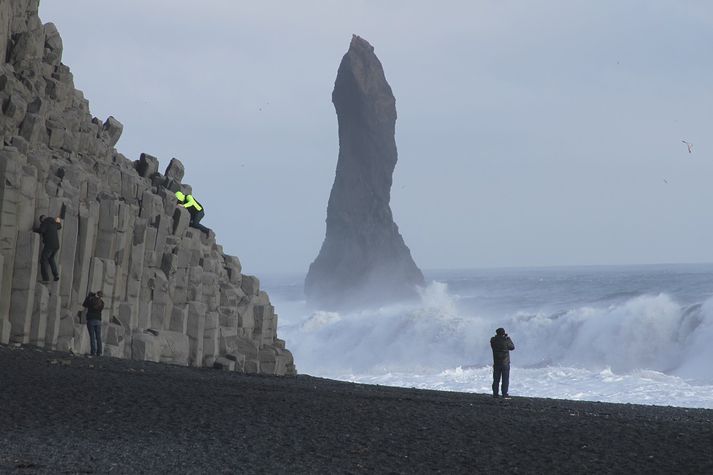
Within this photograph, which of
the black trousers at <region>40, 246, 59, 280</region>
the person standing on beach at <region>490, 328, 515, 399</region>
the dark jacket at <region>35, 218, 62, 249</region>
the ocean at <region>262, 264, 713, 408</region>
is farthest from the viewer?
the ocean at <region>262, 264, 713, 408</region>

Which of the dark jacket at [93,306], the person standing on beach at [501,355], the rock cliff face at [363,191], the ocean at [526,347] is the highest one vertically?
the rock cliff face at [363,191]

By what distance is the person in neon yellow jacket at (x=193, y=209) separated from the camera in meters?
34.9

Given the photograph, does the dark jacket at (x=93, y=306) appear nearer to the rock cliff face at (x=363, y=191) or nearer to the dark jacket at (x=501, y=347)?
the dark jacket at (x=501, y=347)

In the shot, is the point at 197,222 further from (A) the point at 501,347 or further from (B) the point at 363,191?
(B) the point at 363,191

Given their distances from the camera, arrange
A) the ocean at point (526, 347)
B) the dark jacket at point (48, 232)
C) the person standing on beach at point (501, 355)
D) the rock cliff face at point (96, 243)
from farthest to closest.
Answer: the ocean at point (526, 347)
the person standing on beach at point (501, 355)
the dark jacket at point (48, 232)
the rock cliff face at point (96, 243)

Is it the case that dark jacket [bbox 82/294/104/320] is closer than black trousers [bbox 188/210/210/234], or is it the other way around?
dark jacket [bbox 82/294/104/320]

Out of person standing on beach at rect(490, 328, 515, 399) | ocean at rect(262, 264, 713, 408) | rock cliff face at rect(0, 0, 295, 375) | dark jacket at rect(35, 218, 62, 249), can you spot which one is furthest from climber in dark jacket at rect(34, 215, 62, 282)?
ocean at rect(262, 264, 713, 408)

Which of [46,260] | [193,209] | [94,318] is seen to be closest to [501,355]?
[94,318]

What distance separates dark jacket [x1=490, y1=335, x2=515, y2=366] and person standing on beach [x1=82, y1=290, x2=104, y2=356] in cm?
888

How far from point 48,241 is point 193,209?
397 inches

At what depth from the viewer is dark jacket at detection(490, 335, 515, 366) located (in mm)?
25922

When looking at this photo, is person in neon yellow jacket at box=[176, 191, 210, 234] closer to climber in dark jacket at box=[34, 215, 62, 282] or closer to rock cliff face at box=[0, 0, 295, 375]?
rock cliff face at box=[0, 0, 295, 375]

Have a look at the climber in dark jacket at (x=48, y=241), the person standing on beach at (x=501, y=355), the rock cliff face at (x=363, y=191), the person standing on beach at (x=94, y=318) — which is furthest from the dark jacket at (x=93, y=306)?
the rock cliff face at (x=363, y=191)

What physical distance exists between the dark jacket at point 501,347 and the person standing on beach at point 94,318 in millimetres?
8885
